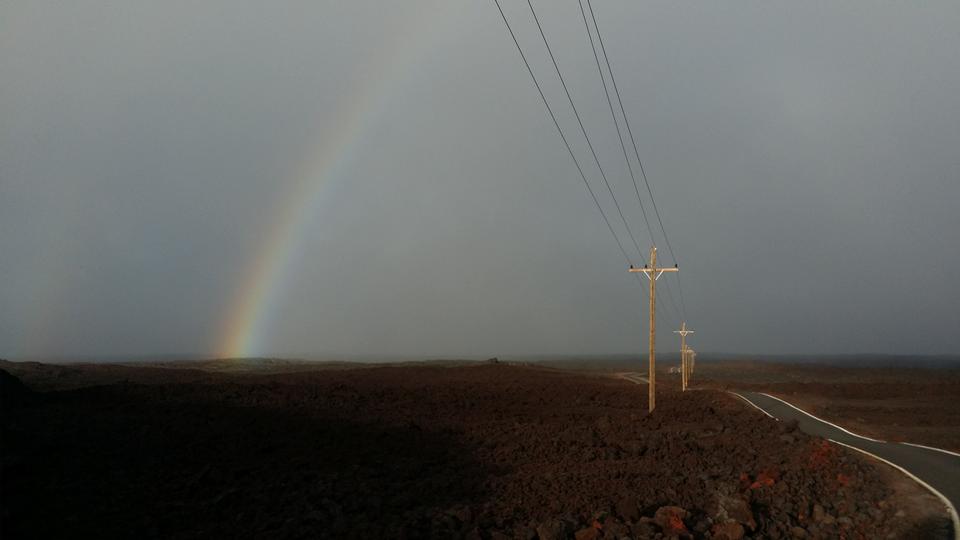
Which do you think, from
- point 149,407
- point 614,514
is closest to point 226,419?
point 149,407

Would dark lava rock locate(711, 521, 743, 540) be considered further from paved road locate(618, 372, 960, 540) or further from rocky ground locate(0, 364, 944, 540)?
paved road locate(618, 372, 960, 540)

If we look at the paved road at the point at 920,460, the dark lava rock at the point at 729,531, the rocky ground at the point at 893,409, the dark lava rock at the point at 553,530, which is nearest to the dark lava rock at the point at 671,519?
the dark lava rock at the point at 729,531

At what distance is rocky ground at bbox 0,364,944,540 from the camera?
1105cm

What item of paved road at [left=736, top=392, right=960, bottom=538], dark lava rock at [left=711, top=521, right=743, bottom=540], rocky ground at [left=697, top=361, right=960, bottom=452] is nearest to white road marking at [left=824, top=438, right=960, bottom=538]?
paved road at [left=736, top=392, right=960, bottom=538]

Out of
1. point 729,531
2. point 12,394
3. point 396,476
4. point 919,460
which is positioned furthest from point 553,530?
point 12,394

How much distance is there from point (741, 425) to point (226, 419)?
20317mm

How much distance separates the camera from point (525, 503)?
502 inches

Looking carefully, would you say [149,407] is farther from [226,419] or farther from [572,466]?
[572,466]

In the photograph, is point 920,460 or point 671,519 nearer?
point 671,519

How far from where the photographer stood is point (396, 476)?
15.0 meters

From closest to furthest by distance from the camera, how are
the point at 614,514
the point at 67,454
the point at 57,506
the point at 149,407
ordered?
the point at 57,506 → the point at 614,514 → the point at 67,454 → the point at 149,407

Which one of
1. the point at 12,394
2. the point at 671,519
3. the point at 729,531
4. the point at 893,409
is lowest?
the point at 893,409

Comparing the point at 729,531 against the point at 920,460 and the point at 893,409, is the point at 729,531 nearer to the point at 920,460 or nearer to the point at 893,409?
the point at 920,460

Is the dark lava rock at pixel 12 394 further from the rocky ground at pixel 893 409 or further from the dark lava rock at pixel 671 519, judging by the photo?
the rocky ground at pixel 893 409
